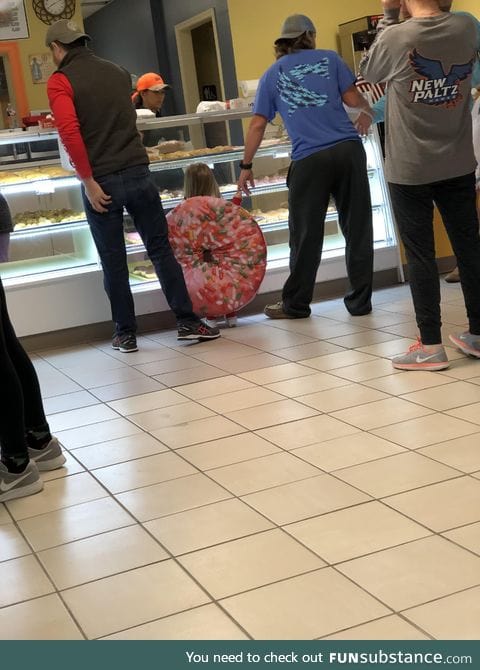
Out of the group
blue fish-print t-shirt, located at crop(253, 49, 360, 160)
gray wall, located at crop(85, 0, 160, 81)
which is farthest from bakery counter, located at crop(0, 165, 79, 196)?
gray wall, located at crop(85, 0, 160, 81)

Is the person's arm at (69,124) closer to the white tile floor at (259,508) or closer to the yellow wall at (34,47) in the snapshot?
the white tile floor at (259,508)

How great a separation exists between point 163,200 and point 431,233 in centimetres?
231

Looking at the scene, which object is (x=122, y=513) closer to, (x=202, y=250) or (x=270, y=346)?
(x=270, y=346)

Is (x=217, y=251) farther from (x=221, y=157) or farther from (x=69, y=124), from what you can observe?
(x=69, y=124)

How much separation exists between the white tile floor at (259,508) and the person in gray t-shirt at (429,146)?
343 millimetres

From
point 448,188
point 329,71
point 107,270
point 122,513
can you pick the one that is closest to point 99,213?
point 107,270

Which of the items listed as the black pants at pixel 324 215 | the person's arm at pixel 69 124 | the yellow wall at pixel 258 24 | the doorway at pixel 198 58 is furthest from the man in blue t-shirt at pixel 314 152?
the yellow wall at pixel 258 24

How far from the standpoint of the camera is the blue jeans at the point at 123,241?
5168mm

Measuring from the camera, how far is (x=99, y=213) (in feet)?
17.0

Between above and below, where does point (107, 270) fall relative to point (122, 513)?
above

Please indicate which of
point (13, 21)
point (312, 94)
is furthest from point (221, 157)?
point (13, 21)

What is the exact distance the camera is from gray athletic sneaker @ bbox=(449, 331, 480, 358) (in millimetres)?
4188
